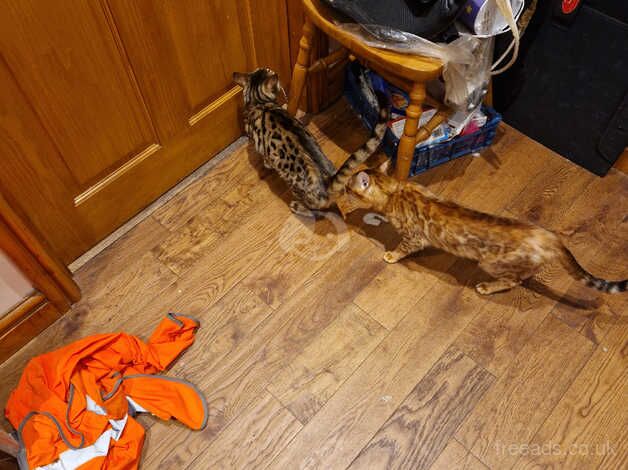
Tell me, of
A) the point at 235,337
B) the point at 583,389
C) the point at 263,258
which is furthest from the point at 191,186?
the point at 583,389

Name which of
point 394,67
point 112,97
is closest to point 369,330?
point 394,67

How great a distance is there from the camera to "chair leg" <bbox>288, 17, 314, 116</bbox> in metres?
1.65

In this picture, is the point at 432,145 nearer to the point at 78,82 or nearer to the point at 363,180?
the point at 363,180

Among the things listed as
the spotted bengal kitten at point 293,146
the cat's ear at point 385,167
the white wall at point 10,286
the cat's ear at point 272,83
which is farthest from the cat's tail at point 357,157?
the white wall at point 10,286

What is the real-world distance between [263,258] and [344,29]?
789 mm

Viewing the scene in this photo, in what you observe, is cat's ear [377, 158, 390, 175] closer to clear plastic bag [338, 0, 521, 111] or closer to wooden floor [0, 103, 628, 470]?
wooden floor [0, 103, 628, 470]

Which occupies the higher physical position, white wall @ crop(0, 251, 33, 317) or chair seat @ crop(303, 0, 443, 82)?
chair seat @ crop(303, 0, 443, 82)

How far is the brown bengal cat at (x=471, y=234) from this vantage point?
137cm

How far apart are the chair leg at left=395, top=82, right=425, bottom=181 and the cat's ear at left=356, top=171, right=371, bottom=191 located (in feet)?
0.64

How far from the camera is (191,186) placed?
6.23ft

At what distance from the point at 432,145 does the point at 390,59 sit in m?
0.49

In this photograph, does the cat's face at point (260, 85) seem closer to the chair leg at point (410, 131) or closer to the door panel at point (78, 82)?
the door panel at point (78, 82)

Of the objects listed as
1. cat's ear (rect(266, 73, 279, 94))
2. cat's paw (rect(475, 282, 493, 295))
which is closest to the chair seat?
cat's ear (rect(266, 73, 279, 94))

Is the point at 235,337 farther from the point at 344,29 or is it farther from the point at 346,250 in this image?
the point at 344,29
